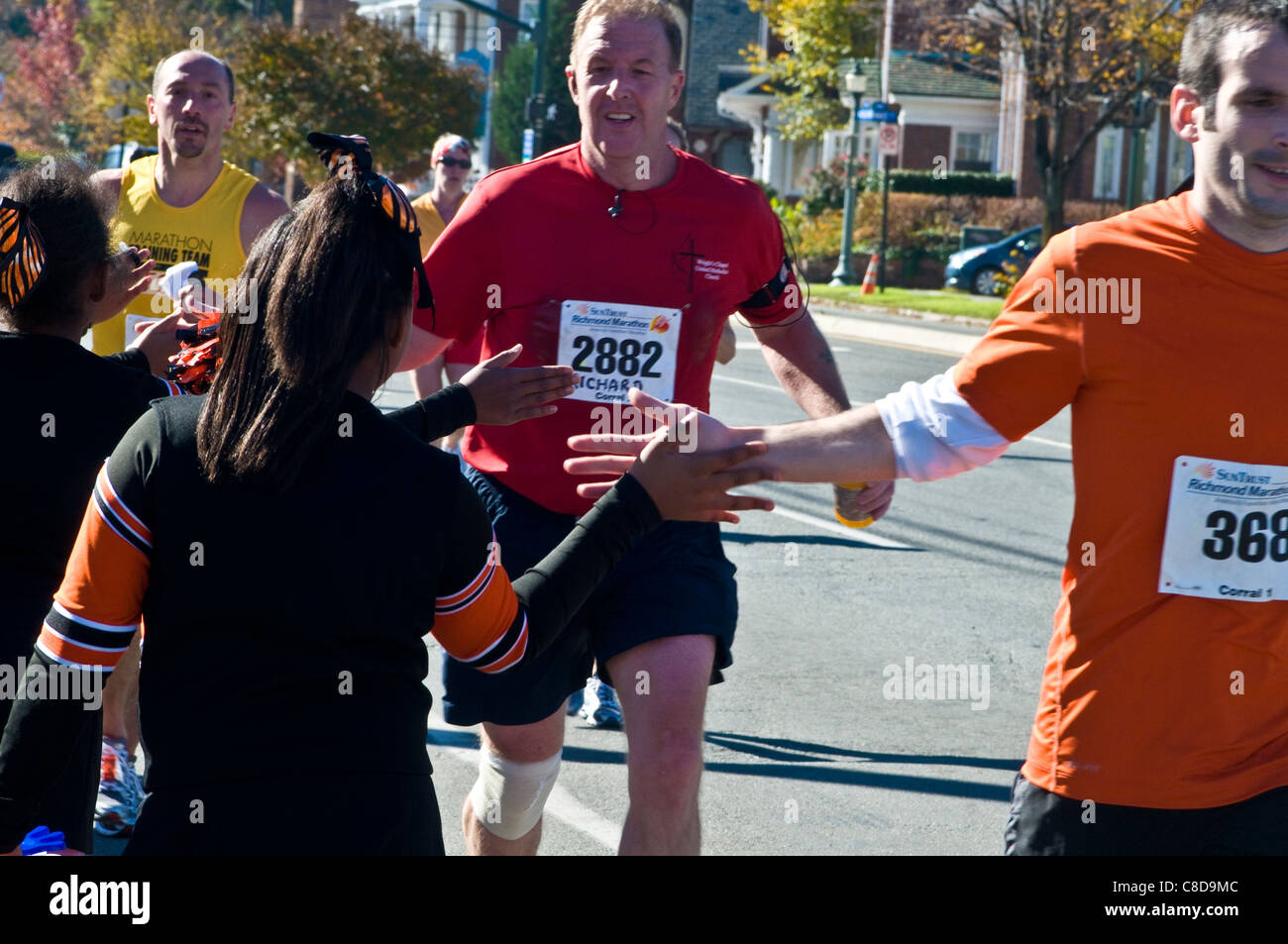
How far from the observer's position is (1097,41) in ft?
98.7

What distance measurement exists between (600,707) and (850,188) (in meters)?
28.7

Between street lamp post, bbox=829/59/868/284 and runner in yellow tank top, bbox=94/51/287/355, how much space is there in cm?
2851

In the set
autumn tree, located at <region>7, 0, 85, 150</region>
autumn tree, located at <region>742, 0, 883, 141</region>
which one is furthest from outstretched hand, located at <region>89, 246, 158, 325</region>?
autumn tree, located at <region>7, 0, 85, 150</region>

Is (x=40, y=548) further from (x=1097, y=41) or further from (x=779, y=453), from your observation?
(x=1097, y=41)

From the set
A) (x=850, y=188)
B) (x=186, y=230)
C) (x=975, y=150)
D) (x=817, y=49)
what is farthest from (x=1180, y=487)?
(x=975, y=150)

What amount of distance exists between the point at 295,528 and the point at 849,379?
52.5 feet

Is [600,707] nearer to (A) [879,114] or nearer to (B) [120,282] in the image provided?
(B) [120,282]

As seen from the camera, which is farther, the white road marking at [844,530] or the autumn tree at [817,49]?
the autumn tree at [817,49]

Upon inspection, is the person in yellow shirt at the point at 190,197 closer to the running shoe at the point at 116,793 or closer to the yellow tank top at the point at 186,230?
the yellow tank top at the point at 186,230

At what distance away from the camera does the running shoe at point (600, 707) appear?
6.45 meters

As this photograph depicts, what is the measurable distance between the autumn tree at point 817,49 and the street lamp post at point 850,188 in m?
9.51

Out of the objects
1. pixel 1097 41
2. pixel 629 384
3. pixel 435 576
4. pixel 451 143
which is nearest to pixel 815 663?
pixel 629 384

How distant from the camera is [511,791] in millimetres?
4254

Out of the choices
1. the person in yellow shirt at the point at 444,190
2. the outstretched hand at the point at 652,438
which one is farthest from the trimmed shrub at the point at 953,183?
the outstretched hand at the point at 652,438
